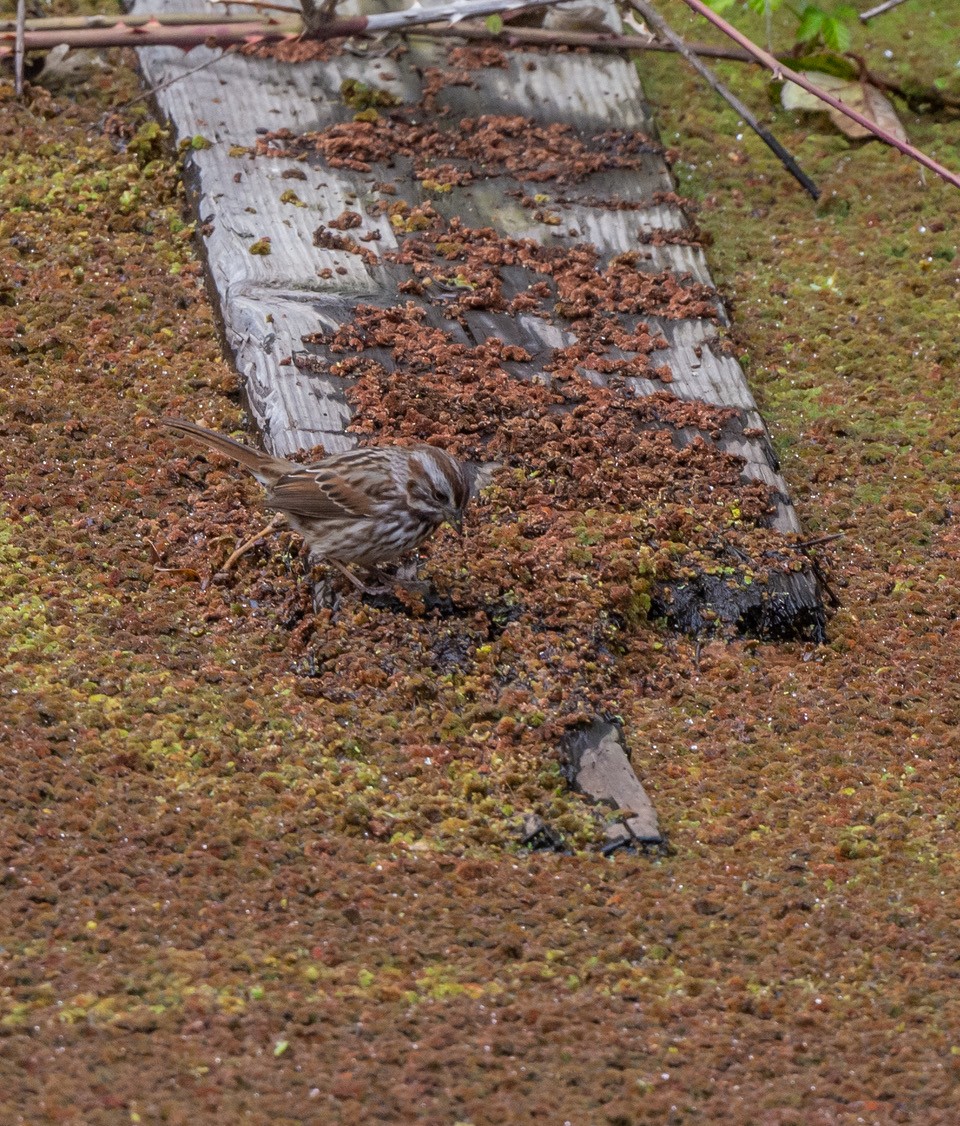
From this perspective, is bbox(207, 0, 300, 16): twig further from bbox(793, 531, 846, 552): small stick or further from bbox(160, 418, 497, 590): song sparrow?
bbox(793, 531, 846, 552): small stick

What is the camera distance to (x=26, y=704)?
3.67 meters

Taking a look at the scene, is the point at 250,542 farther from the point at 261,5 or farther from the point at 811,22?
the point at 811,22

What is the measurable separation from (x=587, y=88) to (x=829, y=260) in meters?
1.38

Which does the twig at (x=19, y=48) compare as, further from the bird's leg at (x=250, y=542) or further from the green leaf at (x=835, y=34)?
the green leaf at (x=835, y=34)

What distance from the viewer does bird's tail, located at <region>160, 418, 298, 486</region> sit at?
450cm

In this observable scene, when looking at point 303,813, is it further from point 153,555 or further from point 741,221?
point 741,221

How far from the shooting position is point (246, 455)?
14.9ft

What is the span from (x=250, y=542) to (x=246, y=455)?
28 centimetres

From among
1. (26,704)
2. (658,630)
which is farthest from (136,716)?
(658,630)

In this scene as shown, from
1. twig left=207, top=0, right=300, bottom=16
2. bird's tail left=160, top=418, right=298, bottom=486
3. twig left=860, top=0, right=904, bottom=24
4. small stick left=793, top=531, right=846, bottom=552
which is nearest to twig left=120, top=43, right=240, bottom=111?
twig left=207, top=0, right=300, bottom=16

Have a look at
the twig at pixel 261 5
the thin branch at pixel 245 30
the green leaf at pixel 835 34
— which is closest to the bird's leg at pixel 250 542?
the twig at pixel 261 5

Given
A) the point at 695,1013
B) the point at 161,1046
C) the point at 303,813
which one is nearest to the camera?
the point at 161,1046

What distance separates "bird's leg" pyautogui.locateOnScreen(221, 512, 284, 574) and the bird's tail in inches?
4.7

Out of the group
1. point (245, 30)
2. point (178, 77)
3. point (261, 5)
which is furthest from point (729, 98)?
point (178, 77)
